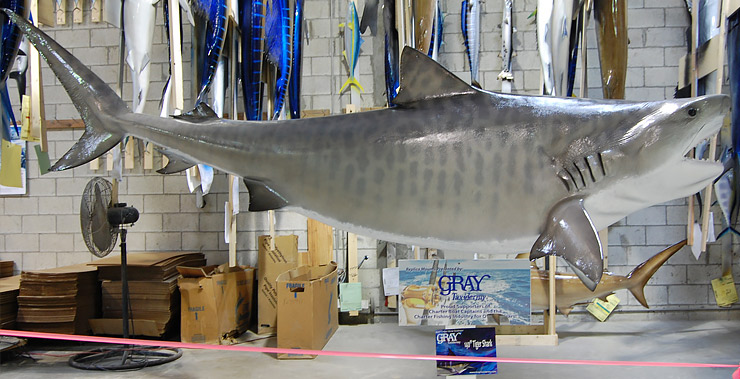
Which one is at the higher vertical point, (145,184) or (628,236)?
(145,184)

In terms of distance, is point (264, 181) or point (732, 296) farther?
point (732, 296)

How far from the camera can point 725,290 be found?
179 inches

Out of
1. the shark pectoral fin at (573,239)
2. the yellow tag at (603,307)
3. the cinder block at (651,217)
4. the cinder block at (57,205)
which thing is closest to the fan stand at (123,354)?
the cinder block at (57,205)

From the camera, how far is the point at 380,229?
2.38ft

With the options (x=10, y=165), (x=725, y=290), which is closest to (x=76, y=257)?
(x=10, y=165)

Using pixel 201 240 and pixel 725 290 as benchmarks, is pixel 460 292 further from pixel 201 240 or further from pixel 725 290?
pixel 725 290

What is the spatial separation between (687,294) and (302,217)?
146 inches

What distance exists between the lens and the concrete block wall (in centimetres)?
470

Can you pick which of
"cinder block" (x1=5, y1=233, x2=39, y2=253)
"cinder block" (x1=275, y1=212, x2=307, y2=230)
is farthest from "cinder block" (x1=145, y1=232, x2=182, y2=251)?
"cinder block" (x1=5, y1=233, x2=39, y2=253)

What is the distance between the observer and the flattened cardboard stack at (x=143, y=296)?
410 centimetres

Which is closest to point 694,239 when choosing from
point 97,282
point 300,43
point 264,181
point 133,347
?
point 300,43

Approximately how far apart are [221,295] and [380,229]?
11.6ft

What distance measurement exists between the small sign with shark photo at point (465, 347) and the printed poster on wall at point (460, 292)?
5 centimetres

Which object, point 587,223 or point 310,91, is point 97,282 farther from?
point 587,223
